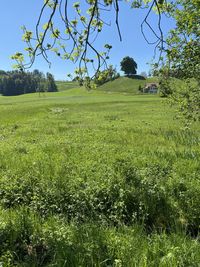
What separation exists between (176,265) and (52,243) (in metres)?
1.91

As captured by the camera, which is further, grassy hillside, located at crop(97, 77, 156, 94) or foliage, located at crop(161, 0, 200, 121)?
grassy hillside, located at crop(97, 77, 156, 94)

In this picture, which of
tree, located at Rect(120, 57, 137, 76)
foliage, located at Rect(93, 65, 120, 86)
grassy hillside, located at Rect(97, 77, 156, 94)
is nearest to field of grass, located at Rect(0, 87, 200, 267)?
foliage, located at Rect(93, 65, 120, 86)

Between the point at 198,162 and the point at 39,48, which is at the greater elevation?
the point at 39,48

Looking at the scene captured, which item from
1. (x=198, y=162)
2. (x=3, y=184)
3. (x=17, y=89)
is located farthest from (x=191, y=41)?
(x=17, y=89)

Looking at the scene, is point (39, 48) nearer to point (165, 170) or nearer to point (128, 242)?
point (128, 242)

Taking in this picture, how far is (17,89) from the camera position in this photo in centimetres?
15450

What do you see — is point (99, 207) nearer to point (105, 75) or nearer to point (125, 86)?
point (105, 75)

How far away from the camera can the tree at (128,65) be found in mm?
135725

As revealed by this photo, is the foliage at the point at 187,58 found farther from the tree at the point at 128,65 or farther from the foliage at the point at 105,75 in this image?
the tree at the point at 128,65

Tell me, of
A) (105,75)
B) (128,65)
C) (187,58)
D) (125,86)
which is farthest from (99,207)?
(128,65)

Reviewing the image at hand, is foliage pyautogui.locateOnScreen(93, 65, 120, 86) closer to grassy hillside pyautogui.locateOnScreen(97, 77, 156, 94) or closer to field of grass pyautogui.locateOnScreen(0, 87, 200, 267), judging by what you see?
field of grass pyautogui.locateOnScreen(0, 87, 200, 267)

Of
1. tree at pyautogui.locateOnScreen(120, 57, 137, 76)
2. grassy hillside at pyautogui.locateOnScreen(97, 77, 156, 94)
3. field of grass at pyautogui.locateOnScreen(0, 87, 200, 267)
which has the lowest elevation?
field of grass at pyautogui.locateOnScreen(0, 87, 200, 267)

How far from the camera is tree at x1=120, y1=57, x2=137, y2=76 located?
445ft

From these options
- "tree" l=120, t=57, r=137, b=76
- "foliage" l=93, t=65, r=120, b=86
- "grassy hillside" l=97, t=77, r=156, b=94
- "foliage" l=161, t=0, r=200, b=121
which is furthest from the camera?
"tree" l=120, t=57, r=137, b=76
